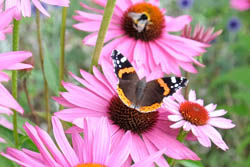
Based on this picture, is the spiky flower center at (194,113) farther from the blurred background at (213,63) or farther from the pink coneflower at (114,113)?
the blurred background at (213,63)

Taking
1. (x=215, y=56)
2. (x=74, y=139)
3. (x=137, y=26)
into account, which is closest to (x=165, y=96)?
(x=74, y=139)

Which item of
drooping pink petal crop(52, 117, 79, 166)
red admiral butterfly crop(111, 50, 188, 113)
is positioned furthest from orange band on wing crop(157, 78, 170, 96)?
drooping pink petal crop(52, 117, 79, 166)

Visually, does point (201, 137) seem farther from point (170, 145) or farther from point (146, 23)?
point (146, 23)

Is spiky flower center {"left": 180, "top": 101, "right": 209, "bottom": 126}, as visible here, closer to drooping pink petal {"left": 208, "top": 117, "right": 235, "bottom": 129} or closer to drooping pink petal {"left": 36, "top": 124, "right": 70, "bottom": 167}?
drooping pink petal {"left": 208, "top": 117, "right": 235, "bottom": 129}

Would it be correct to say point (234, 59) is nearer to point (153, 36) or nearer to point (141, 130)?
point (153, 36)

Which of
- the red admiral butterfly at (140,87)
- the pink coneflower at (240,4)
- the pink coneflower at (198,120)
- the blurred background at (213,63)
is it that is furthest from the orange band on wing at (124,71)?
the pink coneflower at (240,4)

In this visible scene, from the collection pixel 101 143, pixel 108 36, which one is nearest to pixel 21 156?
pixel 101 143
